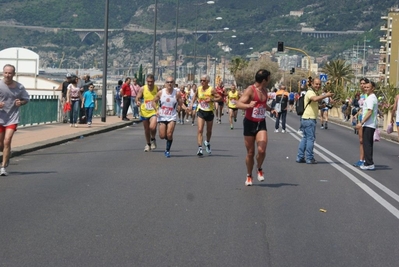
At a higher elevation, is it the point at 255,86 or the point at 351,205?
the point at 255,86

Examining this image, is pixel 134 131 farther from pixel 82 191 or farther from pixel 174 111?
pixel 82 191

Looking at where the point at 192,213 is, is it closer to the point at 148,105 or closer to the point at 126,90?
the point at 148,105

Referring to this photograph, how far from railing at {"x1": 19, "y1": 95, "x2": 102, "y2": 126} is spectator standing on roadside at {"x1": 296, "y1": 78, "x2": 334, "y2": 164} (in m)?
11.1

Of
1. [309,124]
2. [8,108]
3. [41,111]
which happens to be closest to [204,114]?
[309,124]

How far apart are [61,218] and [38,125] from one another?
19.7m

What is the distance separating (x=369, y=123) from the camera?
18.2 metres

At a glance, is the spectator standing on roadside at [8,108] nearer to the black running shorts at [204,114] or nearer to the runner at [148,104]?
the runner at [148,104]

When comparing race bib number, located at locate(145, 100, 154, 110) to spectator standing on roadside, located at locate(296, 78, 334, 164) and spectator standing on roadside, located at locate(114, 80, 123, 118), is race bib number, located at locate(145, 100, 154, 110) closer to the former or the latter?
spectator standing on roadside, located at locate(296, 78, 334, 164)

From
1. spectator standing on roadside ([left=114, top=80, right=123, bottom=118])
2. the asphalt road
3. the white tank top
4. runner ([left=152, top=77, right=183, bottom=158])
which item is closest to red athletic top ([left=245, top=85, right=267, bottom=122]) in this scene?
the asphalt road

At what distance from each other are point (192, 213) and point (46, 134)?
1481 cm

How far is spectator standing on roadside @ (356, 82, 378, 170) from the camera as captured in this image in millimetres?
17953

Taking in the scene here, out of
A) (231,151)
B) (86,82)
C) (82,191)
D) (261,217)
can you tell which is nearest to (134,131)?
(86,82)

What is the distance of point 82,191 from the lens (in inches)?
519

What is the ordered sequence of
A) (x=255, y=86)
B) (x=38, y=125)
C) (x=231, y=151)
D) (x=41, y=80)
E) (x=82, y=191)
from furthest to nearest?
1. (x=41, y=80)
2. (x=38, y=125)
3. (x=231, y=151)
4. (x=255, y=86)
5. (x=82, y=191)
